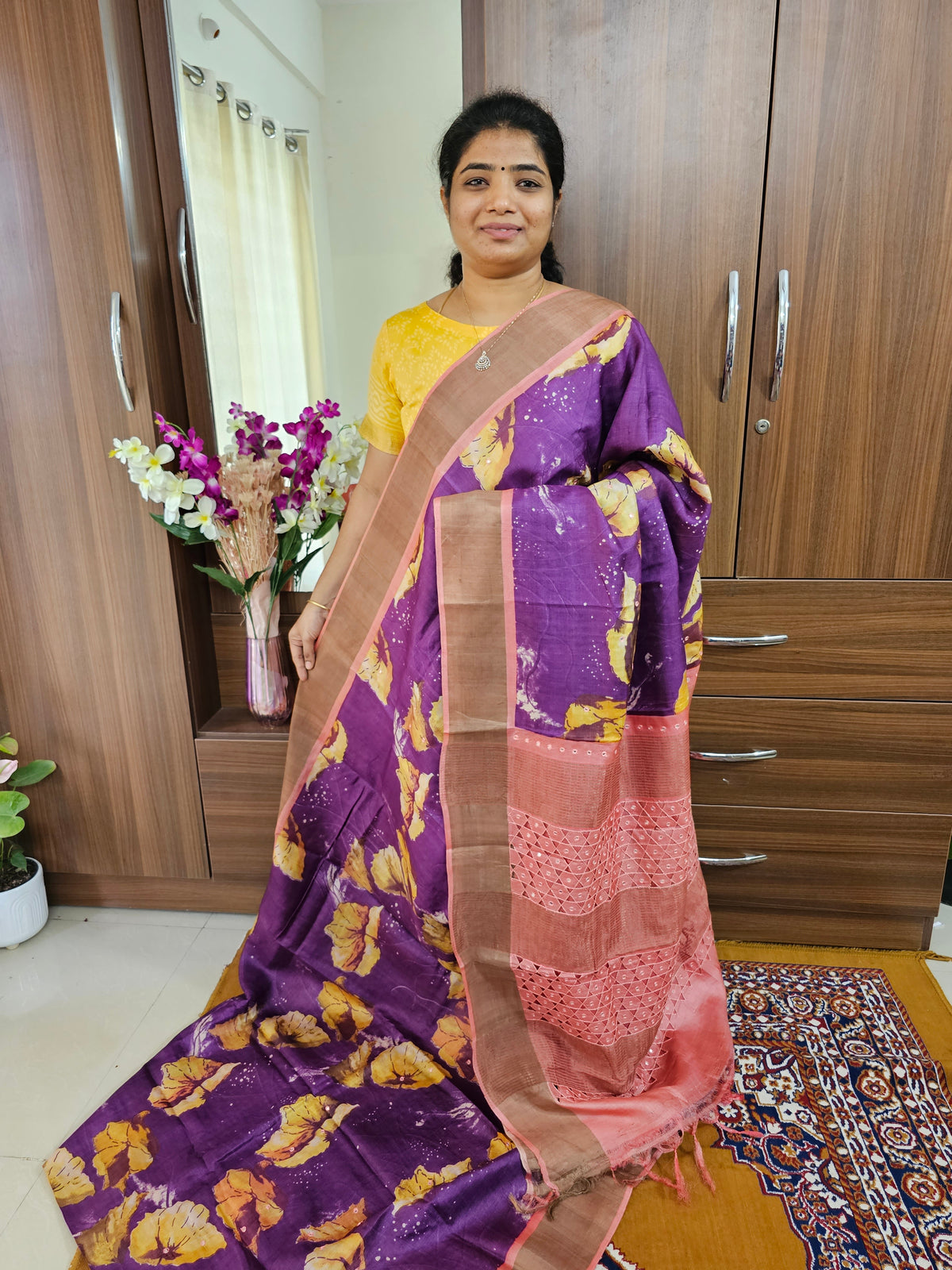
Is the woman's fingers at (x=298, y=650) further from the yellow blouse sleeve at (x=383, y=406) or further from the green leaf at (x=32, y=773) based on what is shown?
the green leaf at (x=32, y=773)

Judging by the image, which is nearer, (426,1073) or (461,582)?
(461,582)

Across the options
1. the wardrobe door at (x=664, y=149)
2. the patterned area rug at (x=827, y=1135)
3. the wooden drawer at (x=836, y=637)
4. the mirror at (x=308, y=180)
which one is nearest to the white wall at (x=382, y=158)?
the mirror at (x=308, y=180)

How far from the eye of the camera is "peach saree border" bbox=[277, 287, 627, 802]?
1274 mm

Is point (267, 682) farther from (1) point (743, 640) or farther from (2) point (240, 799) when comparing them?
(1) point (743, 640)

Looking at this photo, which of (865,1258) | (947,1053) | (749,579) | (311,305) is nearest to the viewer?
(865,1258)

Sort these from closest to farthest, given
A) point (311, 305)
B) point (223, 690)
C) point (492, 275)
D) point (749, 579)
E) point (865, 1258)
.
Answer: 1. point (865, 1258)
2. point (492, 275)
3. point (749, 579)
4. point (311, 305)
5. point (223, 690)

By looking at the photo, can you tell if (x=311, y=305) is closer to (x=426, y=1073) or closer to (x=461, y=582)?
(x=461, y=582)

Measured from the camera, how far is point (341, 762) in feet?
4.96

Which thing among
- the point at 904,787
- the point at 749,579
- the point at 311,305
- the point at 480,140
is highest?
the point at 480,140

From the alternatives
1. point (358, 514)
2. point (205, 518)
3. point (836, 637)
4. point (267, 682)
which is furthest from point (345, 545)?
point (836, 637)

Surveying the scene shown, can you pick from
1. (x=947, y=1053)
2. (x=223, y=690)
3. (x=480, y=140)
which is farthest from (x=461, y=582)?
(x=947, y=1053)

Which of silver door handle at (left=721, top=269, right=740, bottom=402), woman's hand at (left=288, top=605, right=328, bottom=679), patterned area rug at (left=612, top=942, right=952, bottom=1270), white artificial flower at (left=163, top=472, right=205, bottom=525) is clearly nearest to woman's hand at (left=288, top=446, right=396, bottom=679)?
woman's hand at (left=288, top=605, right=328, bottom=679)

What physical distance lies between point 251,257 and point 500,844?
4.11ft

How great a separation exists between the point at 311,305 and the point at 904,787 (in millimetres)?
1511
